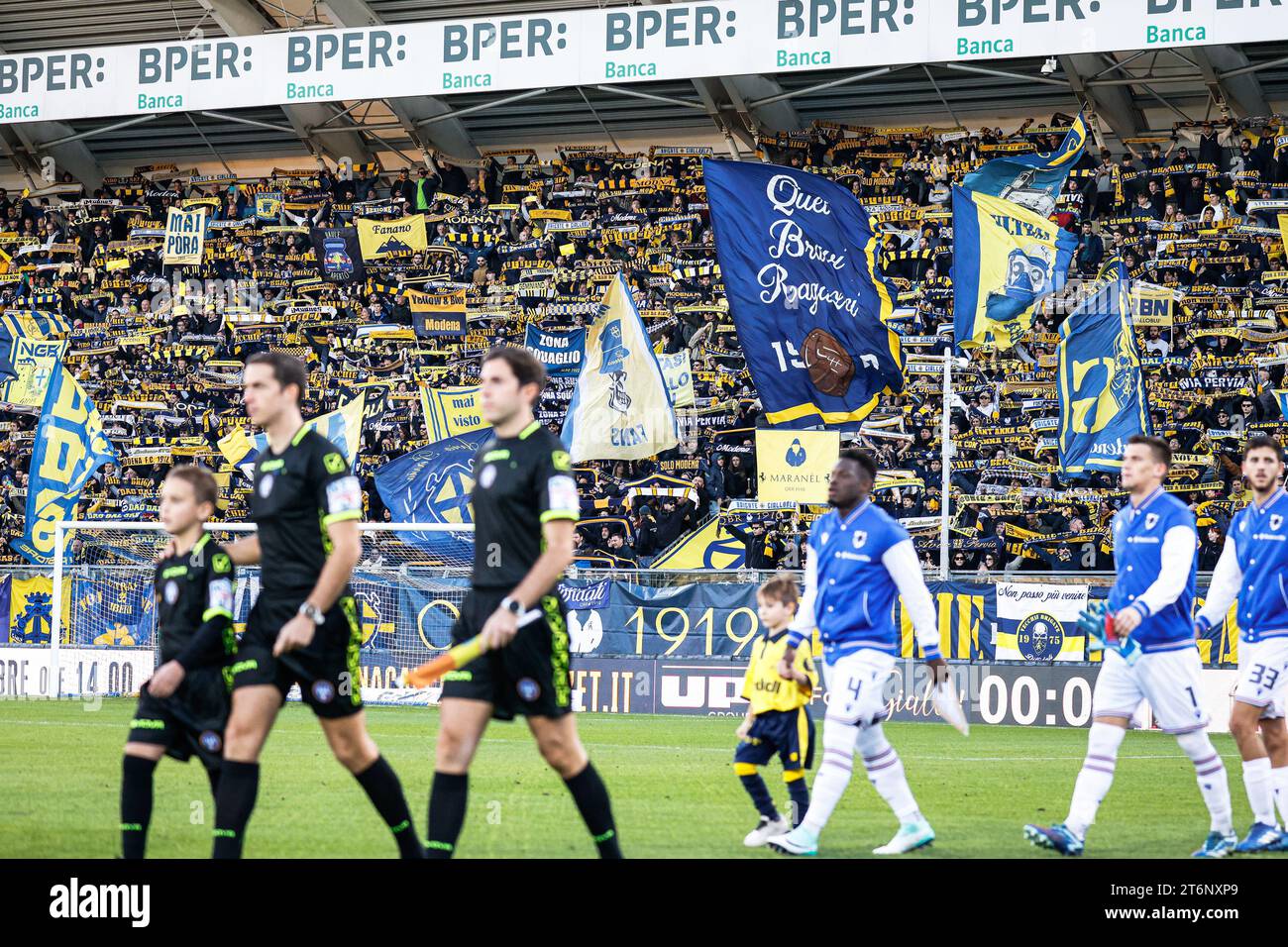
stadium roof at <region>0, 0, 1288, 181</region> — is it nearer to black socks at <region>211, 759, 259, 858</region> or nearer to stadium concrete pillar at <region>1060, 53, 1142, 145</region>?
stadium concrete pillar at <region>1060, 53, 1142, 145</region>

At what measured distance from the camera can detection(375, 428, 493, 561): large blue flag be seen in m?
22.9

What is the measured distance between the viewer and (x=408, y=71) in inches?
1053

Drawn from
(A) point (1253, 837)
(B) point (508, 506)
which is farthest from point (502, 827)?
(A) point (1253, 837)

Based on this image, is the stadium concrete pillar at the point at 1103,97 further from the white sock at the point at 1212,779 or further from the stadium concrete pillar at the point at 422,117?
the white sock at the point at 1212,779

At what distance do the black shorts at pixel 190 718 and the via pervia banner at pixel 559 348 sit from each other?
19.5 meters

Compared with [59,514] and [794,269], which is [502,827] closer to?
[794,269]

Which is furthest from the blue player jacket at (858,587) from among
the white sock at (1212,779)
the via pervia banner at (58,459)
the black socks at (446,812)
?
the via pervia banner at (58,459)

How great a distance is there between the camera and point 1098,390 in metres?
19.9

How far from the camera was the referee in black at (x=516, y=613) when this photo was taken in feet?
21.6

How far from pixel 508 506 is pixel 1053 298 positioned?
20539 mm

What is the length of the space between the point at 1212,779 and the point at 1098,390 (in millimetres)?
11499

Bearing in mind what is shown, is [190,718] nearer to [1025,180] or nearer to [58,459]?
[58,459]

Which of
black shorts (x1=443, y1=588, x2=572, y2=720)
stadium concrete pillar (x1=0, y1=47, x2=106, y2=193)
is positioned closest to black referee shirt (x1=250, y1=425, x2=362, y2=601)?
black shorts (x1=443, y1=588, x2=572, y2=720)

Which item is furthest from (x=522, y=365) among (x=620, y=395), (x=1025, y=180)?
(x=1025, y=180)
